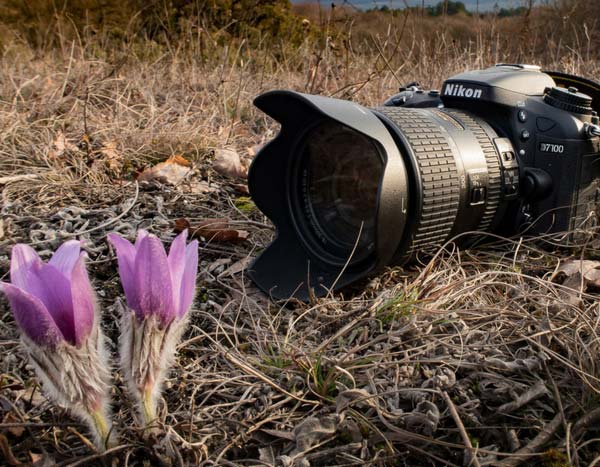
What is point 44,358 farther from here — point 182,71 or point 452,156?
point 182,71

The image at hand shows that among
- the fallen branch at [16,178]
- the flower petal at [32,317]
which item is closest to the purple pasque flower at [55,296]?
the flower petal at [32,317]

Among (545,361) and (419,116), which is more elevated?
(419,116)

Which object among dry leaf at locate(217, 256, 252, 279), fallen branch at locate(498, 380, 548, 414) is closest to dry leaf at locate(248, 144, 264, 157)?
dry leaf at locate(217, 256, 252, 279)

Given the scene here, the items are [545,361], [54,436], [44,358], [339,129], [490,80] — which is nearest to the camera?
[44,358]

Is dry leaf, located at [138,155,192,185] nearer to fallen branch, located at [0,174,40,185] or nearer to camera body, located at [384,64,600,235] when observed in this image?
fallen branch, located at [0,174,40,185]

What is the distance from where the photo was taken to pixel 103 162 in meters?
2.10

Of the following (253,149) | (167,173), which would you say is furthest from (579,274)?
(253,149)

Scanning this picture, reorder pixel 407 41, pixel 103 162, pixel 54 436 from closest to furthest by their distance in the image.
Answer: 1. pixel 54 436
2. pixel 103 162
3. pixel 407 41

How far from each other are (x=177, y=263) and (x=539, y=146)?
1.14m

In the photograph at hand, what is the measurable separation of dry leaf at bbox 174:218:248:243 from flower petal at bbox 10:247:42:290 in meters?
0.91

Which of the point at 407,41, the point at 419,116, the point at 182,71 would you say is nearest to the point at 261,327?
the point at 419,116

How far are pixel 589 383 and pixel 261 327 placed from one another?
64 cm

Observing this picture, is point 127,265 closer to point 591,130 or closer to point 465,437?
point 465,437

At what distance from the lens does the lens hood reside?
1326 mm
